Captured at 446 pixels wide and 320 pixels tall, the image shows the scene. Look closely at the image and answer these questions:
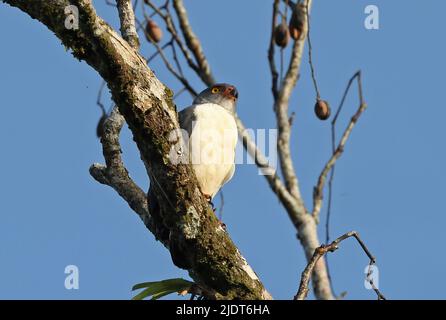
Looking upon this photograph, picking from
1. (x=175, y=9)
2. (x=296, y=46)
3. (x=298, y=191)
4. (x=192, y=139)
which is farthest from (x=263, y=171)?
(x=192, y=139)

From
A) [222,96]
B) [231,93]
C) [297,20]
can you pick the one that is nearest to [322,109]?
[231,93]

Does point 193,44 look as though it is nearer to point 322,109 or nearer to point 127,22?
point 322,109

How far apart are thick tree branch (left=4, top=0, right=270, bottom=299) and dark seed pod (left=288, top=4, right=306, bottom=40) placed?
504 cm

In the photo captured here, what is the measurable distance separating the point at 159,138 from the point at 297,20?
527cm

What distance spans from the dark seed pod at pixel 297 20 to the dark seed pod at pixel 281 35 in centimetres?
22

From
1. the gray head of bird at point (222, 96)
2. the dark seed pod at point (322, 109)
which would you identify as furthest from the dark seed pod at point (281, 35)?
the gray head of bird at point (222, 96)

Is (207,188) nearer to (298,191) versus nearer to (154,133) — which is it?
(154,133)

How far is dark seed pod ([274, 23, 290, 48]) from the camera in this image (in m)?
9.27

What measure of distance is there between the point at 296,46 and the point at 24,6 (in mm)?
6377

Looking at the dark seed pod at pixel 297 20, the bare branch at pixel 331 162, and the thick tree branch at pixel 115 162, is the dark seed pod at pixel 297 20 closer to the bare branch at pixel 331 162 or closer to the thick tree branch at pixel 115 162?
the bare branch at pixel 331 162

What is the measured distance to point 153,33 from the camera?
9.94m

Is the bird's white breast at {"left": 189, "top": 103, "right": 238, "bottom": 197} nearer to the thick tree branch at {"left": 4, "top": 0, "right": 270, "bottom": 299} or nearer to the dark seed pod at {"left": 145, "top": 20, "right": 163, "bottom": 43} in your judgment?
the thick tree branch at {"left": 4, "top": 0, "right": 270, "bottom": 299}

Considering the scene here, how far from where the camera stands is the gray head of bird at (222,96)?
25.5 ft

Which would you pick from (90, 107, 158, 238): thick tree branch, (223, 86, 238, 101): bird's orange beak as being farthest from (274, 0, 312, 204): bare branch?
(90, 107, 158, 238): thick tree branch
